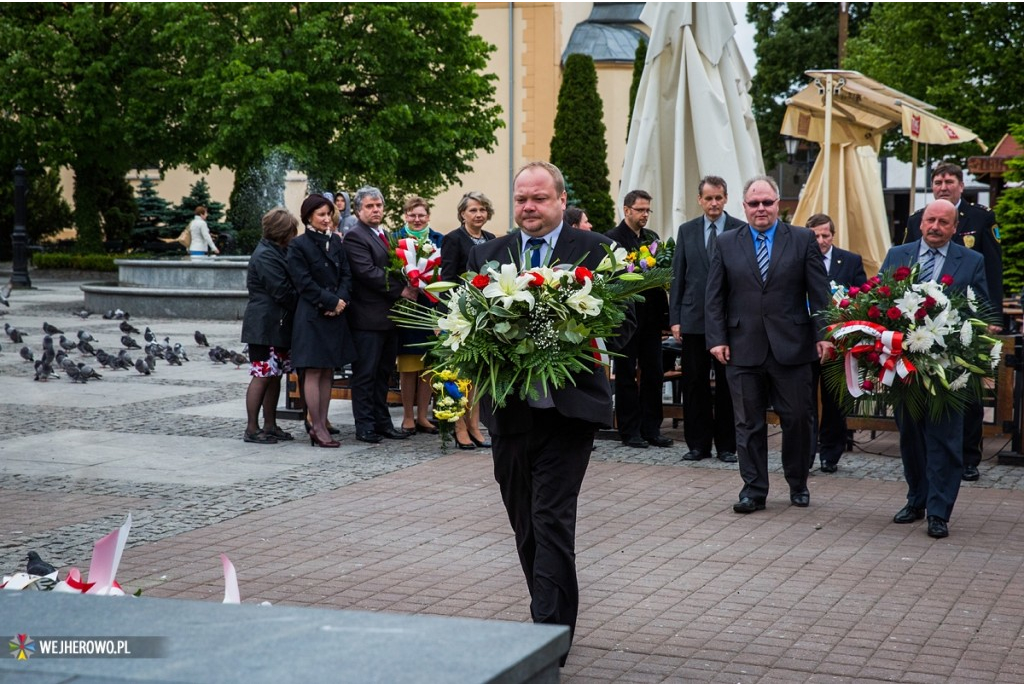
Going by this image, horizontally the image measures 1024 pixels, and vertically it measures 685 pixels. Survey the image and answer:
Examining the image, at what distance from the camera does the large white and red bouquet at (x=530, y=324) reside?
5.12m

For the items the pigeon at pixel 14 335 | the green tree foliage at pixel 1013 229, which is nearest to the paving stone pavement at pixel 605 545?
the pigeon at pixel 14 335

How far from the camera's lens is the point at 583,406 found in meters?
5.32

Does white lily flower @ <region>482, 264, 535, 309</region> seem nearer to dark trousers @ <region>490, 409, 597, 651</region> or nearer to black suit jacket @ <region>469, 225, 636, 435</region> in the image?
black suit jacket @ <region>469, 225, 636, 435</region>

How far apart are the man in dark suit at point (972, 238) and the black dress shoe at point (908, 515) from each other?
5.40ft

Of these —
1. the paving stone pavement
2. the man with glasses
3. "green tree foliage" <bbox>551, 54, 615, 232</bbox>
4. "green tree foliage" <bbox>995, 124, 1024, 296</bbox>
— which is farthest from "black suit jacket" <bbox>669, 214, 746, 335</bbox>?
"green tree foliage" <bbox>551, 54, 615, 232</bbox>

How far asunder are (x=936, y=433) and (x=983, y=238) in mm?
3130

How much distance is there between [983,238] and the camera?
10.7 m

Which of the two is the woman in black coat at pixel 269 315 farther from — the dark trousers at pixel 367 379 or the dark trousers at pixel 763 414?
the dark trousers at pixel 763 414

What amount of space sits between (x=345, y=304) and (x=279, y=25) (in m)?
27.8

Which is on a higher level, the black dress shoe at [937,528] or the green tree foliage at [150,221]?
the green tree foliage at [150,221]

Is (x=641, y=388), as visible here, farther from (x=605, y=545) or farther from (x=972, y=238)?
(x=605, y=545)

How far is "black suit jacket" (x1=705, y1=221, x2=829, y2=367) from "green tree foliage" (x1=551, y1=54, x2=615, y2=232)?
3481cm

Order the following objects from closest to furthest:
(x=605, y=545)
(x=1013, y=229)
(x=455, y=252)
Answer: (x=605, y=545)
(x=455, y=252)
(x=1013, y=229)

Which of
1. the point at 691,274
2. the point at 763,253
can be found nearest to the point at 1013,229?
the point at 691,274
